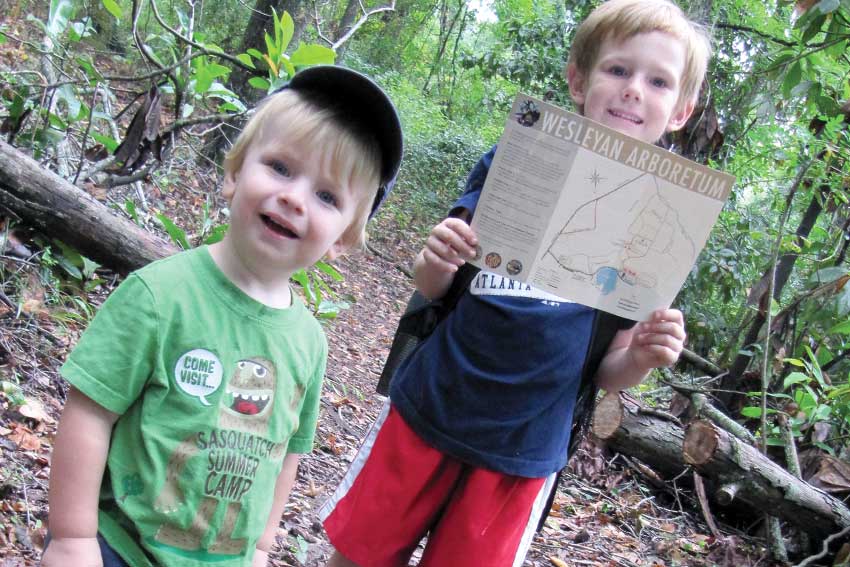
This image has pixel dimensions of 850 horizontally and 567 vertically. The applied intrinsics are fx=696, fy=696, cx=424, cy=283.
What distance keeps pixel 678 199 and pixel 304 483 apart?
190 cm

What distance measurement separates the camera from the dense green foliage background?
2961 millimetres

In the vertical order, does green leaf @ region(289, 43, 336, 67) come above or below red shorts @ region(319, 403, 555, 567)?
above

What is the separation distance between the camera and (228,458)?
1111 millimetres

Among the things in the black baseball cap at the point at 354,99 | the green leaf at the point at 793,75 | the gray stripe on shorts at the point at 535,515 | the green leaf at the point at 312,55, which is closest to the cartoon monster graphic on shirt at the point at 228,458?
the black baseball cap at the point at 354,99

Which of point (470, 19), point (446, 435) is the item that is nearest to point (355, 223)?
point (446, 435)

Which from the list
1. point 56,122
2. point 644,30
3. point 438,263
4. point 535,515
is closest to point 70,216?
point 56,122

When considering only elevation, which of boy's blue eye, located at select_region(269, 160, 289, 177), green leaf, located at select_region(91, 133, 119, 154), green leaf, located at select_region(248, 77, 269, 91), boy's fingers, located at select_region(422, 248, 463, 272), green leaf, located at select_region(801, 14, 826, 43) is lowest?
green leaf, located at select_region(91, 133, 119, 154)

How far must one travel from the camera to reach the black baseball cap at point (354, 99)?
122cm

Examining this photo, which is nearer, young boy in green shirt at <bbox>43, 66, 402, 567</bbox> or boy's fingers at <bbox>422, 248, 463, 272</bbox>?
young boy in green shirt at <bbox>43, 66, 402, 567</bbox>

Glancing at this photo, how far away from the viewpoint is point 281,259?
1153 millimetres

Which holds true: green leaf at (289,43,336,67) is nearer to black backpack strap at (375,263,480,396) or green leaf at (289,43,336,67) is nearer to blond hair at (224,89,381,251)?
black backpack strap at (375,263,480,396)

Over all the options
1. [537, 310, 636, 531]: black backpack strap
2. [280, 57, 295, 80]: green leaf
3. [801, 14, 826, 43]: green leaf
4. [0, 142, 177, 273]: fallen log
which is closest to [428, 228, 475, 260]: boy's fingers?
[537, 310, 636, 531]: black backpack strap

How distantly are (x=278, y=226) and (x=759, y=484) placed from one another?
2896mm

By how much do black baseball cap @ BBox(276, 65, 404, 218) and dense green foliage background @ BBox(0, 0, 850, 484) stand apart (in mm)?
1403
